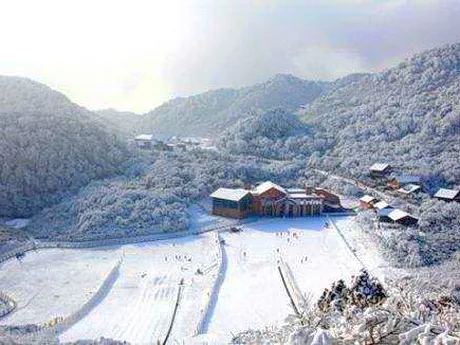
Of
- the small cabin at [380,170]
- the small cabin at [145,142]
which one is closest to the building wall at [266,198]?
the small cabin at [380,170]

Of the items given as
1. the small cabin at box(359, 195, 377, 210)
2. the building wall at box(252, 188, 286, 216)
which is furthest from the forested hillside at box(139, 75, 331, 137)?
the building wall at box(252, 188, 286, 216)

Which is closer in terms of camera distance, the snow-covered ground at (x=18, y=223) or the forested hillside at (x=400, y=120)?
the snow-covered ground at (x=18, y=223)

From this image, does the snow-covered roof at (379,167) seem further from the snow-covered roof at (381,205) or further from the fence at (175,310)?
the fence at (175,310)

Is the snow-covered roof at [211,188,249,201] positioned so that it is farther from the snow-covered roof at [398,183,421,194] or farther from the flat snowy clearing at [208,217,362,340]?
the snow-covered roof at [398,183,421,194]

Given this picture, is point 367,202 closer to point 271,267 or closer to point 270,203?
point 270,203

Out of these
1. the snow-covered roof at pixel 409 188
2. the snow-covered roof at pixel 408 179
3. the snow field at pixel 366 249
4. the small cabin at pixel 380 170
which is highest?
the small cabin at pixel 380 170

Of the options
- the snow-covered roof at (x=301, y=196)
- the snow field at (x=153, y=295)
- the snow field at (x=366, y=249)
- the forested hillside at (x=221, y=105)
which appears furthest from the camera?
the forested hillside at (x=221, y=105)

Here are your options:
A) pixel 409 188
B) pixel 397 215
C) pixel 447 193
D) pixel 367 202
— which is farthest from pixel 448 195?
pixel 397 215
